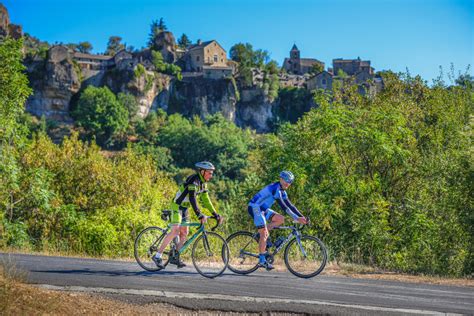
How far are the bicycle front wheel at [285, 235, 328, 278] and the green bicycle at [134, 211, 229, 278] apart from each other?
4.09 ft

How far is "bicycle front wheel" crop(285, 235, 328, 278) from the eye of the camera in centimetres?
986

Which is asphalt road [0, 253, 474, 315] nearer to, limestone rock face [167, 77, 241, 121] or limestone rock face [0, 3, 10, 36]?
limestone rock face [167, 77, 241, 121]

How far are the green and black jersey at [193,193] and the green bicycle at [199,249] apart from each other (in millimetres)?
336

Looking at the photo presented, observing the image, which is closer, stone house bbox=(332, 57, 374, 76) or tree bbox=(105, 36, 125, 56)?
stone house bbox=(332, 57, 374, 76)

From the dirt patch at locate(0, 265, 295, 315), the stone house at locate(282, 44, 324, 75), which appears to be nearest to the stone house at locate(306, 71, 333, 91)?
the stone house at locate(282, 44, 324, 75)

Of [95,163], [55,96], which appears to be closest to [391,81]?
[95,163]

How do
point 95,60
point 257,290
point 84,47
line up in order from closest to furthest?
point 257,290
point 95,60
point 84,47

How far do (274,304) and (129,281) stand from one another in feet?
8.97

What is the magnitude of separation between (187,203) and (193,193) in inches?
12.4

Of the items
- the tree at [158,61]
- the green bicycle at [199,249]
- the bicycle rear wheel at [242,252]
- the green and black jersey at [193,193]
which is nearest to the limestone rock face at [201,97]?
the tree at [158,61]

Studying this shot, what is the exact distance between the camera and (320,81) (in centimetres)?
12500

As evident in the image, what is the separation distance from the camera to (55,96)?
351 feet

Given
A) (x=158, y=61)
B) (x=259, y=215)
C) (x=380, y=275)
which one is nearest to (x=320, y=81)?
(x=158, y=61)

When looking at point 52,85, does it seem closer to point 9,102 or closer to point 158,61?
point 158,61
